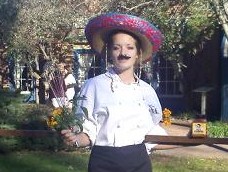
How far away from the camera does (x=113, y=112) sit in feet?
13.4

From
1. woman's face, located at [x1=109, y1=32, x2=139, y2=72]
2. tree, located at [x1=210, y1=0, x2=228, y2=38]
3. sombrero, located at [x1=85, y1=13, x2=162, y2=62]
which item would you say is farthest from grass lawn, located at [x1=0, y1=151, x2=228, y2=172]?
woman's face, located at [x1=109, y1=32, x2=139, y2=72]

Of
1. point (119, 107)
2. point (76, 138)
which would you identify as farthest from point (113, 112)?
point (76, 138)

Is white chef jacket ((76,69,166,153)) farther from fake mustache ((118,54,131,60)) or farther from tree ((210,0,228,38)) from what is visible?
→ tree ((210,0,228,38))

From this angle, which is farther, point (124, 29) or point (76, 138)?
point (124, 29)

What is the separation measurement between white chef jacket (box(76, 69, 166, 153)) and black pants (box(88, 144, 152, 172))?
35mm

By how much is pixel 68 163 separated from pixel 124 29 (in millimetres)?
5369

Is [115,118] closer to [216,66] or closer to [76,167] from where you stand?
[76,167]

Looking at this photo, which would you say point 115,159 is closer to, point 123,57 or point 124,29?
point 123,57

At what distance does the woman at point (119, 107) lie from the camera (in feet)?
13.4

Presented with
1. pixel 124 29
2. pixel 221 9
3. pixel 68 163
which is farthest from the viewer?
pixel 221 9

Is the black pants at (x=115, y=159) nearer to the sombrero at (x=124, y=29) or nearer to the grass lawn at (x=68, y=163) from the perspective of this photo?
the sombrero at (x=124, y=29)

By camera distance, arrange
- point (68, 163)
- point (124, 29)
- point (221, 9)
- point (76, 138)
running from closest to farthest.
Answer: point (76, 138)
point (124, 29)
point (68, 163)
point (221, 9)

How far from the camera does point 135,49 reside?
4.23 m

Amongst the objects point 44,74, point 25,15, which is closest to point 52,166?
point 25,15
